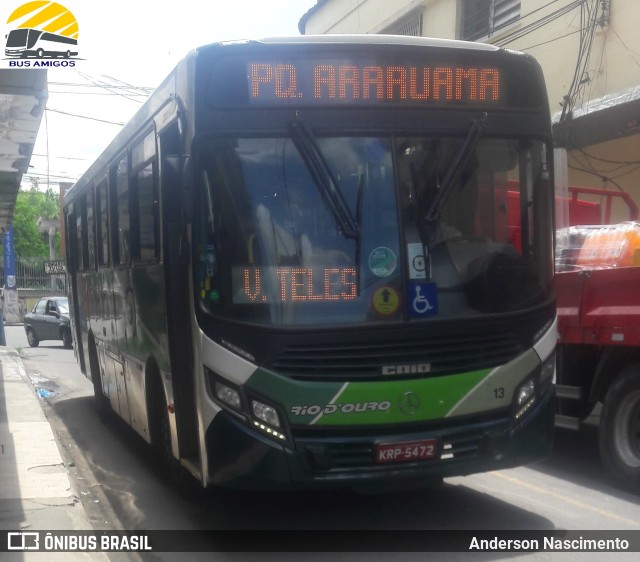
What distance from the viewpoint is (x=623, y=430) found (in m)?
7.50

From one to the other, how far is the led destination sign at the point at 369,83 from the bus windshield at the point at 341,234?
30 cm

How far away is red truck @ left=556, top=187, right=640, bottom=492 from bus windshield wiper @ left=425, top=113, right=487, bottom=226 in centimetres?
198

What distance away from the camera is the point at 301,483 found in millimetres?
5711

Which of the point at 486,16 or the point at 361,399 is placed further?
the point at 486,16

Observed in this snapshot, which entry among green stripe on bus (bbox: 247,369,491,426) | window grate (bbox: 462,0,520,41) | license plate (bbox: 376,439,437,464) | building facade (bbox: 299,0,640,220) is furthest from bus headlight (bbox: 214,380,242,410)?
window grate (bbox: 462,0,520,41)

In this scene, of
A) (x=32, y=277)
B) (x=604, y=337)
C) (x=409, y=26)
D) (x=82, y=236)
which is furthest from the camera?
(x=32, y=277)

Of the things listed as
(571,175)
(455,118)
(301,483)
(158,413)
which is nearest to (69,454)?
(158,413)

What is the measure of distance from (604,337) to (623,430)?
2.55 ft

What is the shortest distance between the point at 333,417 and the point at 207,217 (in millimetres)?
1511

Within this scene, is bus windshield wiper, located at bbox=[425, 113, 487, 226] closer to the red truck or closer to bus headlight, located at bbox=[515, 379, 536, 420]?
bus headlight, located at bbox=[515, 379, 536, 420]

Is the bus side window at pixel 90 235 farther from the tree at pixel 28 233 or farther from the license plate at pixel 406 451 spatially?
the tree at pixel 28 233

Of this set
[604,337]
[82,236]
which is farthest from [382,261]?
[82,236]

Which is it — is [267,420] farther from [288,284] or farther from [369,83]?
[369,83]

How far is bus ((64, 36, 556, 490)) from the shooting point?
573 centimetres
